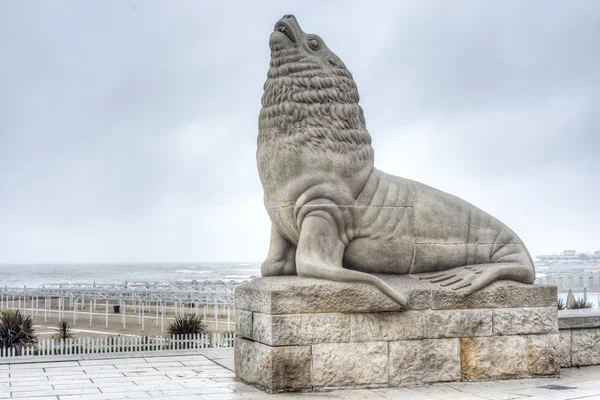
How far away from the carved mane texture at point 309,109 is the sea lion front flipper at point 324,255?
657 millimetres

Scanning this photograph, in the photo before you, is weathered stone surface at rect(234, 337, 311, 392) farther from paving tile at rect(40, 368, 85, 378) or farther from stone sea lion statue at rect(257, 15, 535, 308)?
paving tile at rect(40, 368, 85, 378)

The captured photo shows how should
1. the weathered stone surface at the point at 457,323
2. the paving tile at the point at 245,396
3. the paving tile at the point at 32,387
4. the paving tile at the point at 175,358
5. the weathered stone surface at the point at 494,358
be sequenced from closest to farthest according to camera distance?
the paving tile at the point at 245,396, the paving tile at the point at 32,387, the weathered stone surface at the point at 457,323, the weathered stone surface at the point at 494,358, the paving tile at the point at 175,358

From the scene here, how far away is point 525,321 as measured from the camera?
6.23 m

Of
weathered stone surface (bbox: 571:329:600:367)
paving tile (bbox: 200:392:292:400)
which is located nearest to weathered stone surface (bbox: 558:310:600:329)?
weathered stone surface (bbox: 571:329:600:367)

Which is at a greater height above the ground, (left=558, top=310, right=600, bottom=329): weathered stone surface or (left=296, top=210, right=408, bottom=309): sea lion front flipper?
(left=296, top=210, right=408, bottom=309): sea lion front flipper

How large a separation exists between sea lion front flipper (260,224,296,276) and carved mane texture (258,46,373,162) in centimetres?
89

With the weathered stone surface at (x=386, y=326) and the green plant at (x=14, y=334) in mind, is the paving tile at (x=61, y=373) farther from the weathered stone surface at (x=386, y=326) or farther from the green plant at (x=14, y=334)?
the green plant at (x=14, y=334)

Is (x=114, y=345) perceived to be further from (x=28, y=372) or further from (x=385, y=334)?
Answer: (x=385, y=334)

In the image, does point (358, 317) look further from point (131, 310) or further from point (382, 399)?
point (131, 310)

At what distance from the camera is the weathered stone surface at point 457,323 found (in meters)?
5.93

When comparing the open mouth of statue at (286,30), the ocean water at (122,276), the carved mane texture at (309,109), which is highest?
the open mouth of statue at (286,30)

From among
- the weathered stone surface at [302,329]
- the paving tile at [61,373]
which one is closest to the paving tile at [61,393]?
the paving tile at [61,373]

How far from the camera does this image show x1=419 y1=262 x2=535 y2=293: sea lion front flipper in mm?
6109

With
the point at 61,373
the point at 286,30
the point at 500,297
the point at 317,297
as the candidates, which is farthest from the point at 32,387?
the point at 500,297
